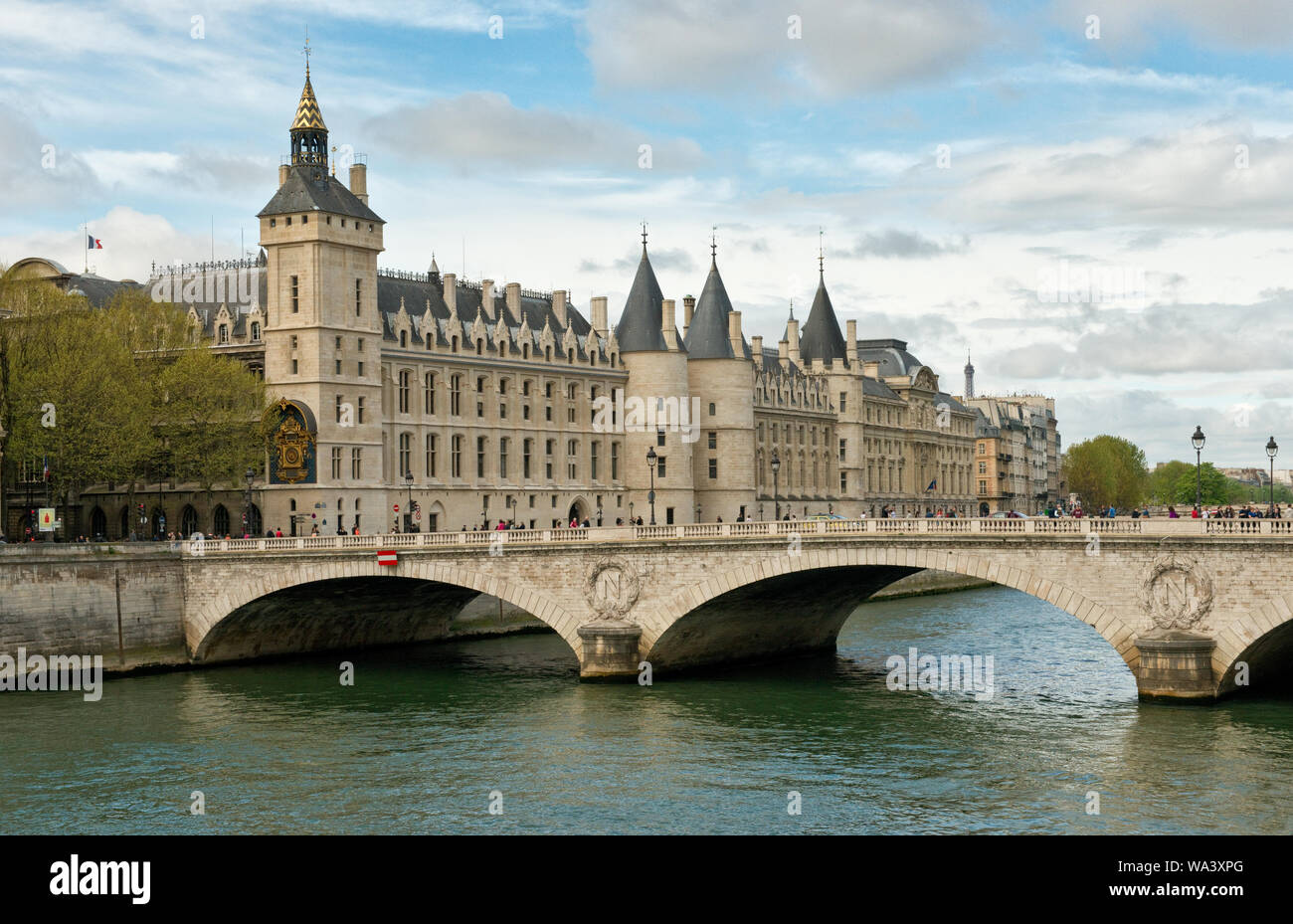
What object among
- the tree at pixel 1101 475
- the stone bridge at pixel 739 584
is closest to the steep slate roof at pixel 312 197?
the stone bridge at pixel 739 584

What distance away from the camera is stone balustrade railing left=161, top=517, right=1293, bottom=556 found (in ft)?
151

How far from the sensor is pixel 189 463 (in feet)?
251

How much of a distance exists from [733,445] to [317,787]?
73422mm

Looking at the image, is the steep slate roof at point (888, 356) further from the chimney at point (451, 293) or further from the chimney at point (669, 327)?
the chimney at point (451, 293)

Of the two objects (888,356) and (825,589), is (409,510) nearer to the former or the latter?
(825,589)

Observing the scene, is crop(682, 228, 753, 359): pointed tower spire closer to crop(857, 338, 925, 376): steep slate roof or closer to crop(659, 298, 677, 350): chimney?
crop(659, 298, 677, 350): chimney

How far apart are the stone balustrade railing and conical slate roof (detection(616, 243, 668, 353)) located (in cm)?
4443

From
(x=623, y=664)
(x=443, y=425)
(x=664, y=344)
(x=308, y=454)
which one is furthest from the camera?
(x=664, y=344)

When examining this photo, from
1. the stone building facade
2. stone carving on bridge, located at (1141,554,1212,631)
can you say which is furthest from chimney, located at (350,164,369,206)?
stone carving on bridge, located at (1141,554,1212,631)

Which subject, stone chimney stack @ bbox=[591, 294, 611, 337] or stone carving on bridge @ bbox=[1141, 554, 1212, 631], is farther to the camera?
stone chimney stack @ bbox=[591, 294, 611, 337]

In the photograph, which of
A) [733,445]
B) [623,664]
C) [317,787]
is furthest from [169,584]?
[733,445]

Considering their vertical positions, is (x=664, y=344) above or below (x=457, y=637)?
above
